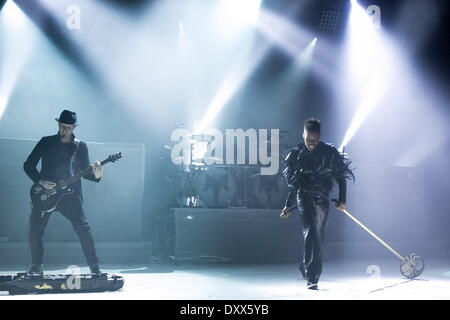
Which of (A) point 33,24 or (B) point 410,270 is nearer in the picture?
(B) point 410,270

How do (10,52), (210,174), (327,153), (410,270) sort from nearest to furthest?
(327,153) < (410,270) < (210,174) < (10,52)

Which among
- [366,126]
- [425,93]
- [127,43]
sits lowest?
→ [366,126]

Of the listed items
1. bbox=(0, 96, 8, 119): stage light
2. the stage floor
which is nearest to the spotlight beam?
bbox=(0, 96, 8, 119): stage light

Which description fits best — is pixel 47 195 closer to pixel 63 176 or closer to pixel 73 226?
pixel 63 176

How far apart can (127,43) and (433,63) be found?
6.32 meters

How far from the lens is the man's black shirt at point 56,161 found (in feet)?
17.7

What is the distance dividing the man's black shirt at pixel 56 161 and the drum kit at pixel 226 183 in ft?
10.4

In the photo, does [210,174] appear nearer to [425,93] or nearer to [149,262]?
[149,262]

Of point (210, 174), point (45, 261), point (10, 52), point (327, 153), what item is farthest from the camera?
point (10, 52)

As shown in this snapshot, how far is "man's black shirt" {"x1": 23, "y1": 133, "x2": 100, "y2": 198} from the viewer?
540cm

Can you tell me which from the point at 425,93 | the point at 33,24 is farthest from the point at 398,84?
the point at 33,24

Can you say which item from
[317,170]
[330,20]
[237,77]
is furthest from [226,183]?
[330,20]

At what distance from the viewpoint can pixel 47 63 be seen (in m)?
10.6

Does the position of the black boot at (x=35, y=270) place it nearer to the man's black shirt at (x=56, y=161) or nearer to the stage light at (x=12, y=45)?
the man's black shirt at (x=56, y=161)
